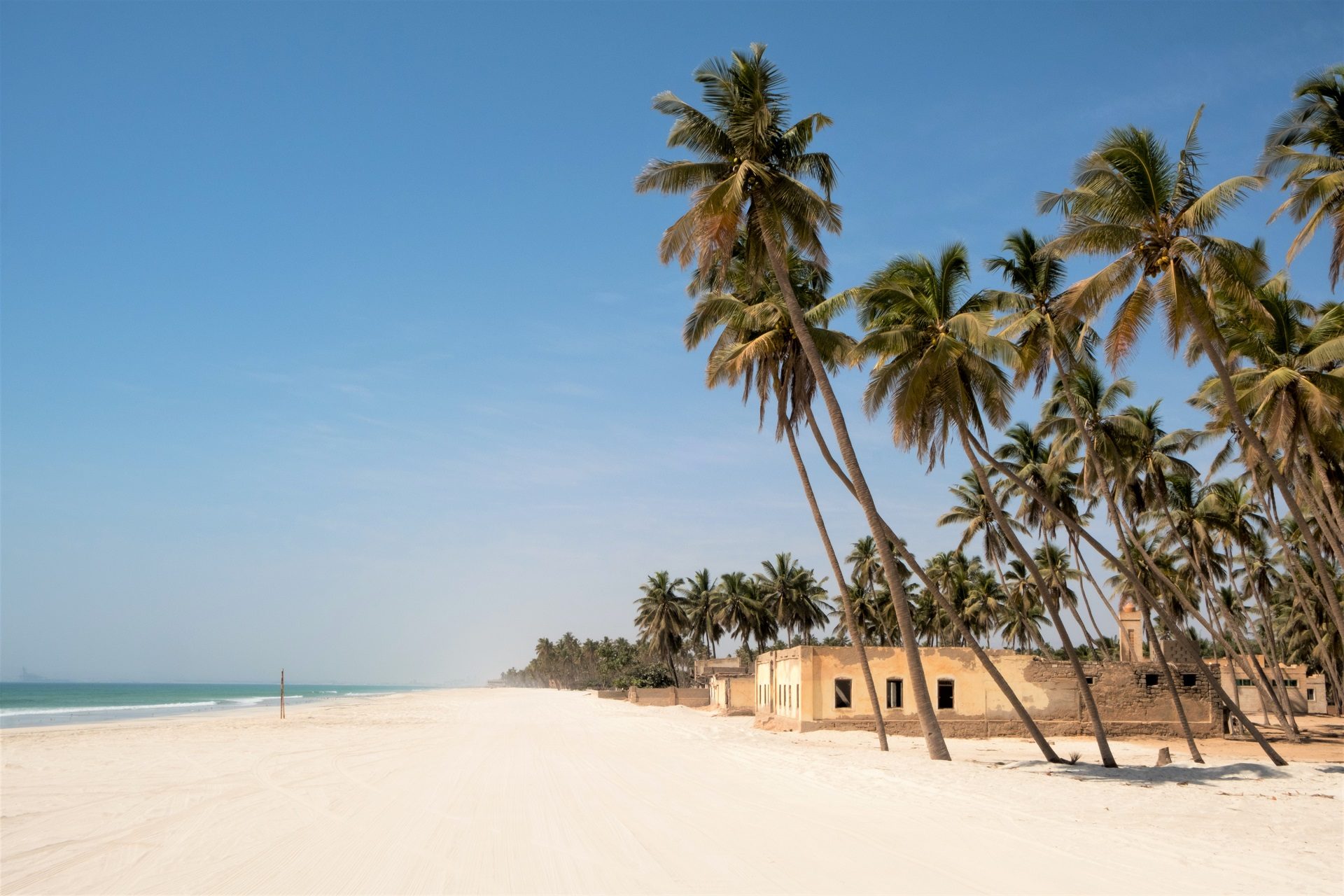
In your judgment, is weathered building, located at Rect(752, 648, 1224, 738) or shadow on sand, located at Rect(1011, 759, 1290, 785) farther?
weathered building, located at Rect(752, 648, 1224, 738)

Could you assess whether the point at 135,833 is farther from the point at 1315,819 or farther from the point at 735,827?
the point at 1315,819

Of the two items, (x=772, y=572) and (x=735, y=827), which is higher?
(x=772, y=572)

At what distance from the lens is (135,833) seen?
10.5 metres

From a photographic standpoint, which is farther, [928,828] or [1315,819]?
[1315,819]

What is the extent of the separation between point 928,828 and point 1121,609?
131 feet

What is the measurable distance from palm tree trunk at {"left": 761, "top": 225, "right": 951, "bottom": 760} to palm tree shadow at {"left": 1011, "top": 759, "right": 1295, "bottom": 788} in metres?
1.95

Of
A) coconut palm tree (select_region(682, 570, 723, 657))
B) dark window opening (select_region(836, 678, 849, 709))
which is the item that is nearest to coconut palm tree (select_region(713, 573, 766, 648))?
coconut palm tree (select_region(682, 570, 723, 657))

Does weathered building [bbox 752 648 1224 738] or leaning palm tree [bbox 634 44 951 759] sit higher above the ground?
leaning palm tree [bbox 634 44 951 759]

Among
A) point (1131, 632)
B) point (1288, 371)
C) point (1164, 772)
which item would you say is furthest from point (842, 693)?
point (1131, 632)

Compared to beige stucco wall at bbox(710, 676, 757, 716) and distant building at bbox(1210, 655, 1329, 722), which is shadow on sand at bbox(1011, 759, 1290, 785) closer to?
beige stucco wall at bbox(710, 676, 757, 716)

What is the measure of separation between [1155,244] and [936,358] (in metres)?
4.83

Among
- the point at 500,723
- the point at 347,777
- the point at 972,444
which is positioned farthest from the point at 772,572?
the point at 347,777

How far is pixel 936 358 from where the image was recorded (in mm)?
20078

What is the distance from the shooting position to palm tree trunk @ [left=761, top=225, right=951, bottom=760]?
19.2m
